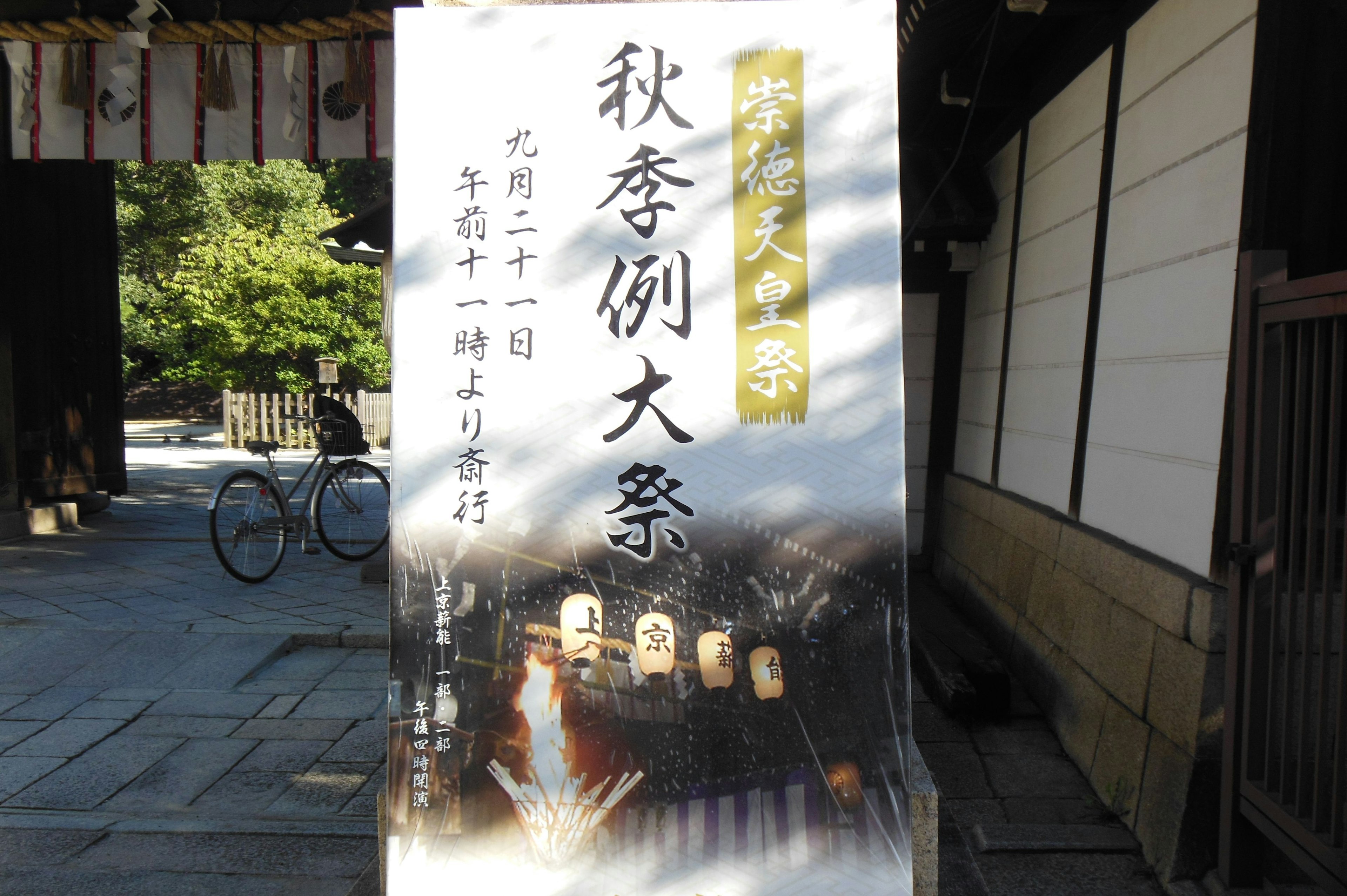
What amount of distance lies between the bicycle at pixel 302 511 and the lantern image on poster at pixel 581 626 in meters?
4.90

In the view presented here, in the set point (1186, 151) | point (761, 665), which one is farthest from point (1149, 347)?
point (761, 665)

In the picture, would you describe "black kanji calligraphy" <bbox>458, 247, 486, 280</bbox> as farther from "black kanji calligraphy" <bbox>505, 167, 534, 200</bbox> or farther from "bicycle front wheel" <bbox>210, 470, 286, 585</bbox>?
"bicycle front wheel" <bbox>210, 470, 286, 585</bbox>

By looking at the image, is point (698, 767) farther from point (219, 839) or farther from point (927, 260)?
point (927, 260)

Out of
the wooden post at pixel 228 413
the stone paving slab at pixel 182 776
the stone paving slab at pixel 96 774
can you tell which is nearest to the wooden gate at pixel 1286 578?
the stone paving slab at pixel 182 776

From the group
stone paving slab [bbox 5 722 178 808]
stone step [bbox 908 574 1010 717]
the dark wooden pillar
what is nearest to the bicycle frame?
stone paving slab [bbox 5 722 178 808]

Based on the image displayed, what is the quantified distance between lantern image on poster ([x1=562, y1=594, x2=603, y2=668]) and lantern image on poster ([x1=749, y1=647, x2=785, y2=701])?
0.37 m

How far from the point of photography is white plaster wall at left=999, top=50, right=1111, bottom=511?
Answer: 14.4ft

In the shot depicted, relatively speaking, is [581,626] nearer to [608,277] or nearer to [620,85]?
[608,277]

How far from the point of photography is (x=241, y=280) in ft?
71.8

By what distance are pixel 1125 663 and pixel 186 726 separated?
14.1ft

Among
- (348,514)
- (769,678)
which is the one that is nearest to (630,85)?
(769,678)

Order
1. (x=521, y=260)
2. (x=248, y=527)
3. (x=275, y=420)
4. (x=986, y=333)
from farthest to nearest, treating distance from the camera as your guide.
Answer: (x=275, y=420) < (x=248, y=527) < (x=986, y=333) < (x=521, y=260)

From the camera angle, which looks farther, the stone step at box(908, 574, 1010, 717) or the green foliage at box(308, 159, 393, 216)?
→ the green foliage at box(308, 159, 393, 216)

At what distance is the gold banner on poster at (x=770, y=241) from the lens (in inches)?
79.0
